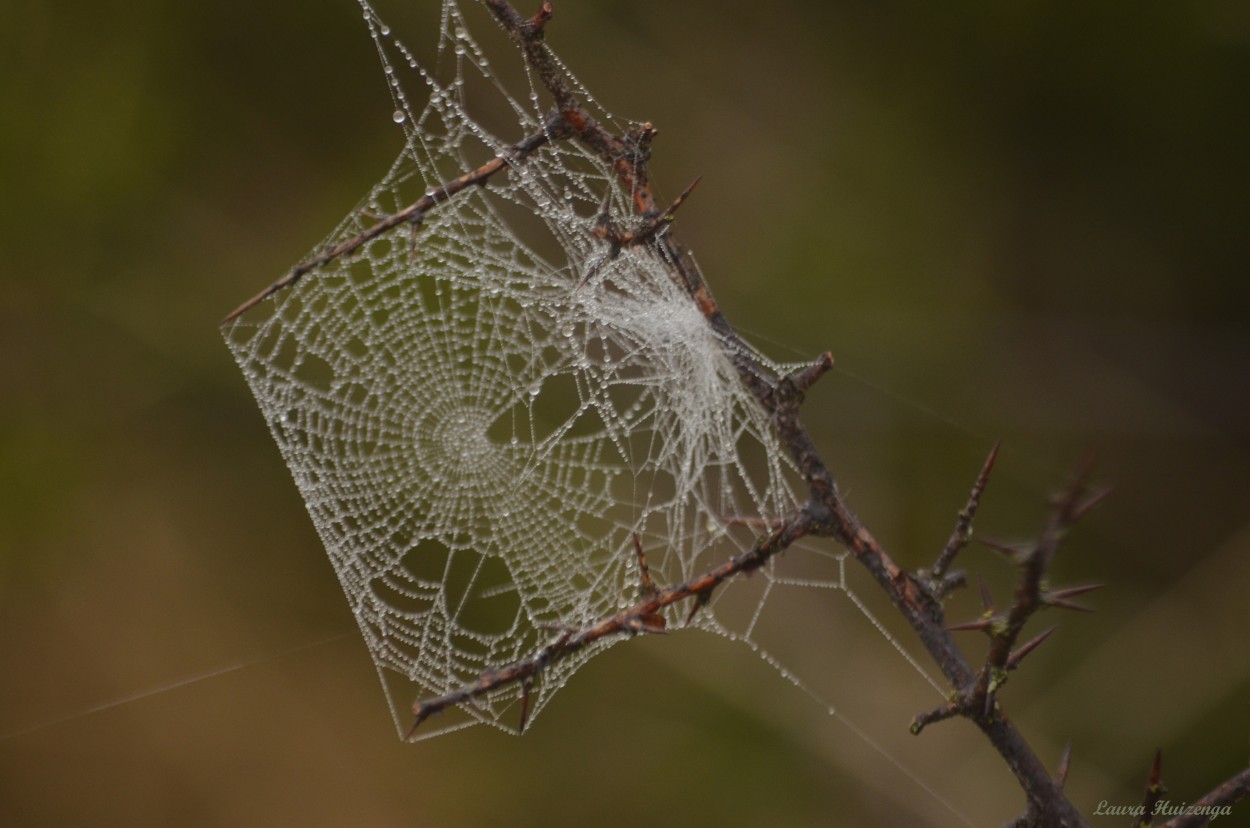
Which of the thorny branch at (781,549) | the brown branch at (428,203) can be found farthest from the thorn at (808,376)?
the brown branch at (428,203)

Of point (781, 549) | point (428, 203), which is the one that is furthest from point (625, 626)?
point (428, 203)

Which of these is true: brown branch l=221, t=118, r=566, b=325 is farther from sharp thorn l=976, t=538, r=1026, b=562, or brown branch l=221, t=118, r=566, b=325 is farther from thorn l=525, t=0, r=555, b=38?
sharp thorn l=976, t=538, r=1026, b=562

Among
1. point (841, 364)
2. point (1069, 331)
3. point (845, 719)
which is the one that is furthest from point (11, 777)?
point (1069, 331)

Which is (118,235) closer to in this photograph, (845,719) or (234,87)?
(234,87)

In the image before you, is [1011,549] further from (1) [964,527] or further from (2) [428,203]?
(2) [428,203]

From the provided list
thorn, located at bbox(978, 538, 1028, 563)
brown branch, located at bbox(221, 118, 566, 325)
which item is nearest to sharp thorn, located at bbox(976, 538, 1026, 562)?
thorn, located at bbox(978, 538, 1028, 563)
